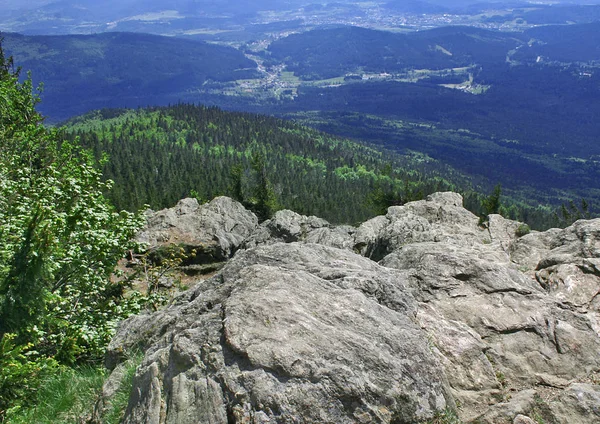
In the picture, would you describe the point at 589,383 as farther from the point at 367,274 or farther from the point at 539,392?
the point at 367,274

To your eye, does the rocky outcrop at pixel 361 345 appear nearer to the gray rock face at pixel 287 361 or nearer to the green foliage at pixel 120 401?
the gray rock face at pixel 287 361

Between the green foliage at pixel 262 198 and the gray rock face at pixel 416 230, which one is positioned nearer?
the gray rock face at pixel 416 230

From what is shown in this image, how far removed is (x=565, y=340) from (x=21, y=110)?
138 ft

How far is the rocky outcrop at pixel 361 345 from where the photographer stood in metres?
8.48

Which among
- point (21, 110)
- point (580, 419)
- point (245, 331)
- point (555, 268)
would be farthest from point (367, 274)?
point (21, 110)

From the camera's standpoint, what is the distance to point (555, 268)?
1864 centimetres

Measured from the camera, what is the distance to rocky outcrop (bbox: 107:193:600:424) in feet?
27.8

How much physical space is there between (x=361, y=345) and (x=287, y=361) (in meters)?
1.64

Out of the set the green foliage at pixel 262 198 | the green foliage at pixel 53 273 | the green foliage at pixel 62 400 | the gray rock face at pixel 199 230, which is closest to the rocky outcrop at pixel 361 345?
the green foliage at pixel 62 400

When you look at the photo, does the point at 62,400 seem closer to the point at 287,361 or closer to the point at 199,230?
the point at 287,361

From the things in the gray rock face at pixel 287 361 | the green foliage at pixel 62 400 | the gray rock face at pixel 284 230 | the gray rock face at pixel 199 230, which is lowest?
the gray rock face at pixel 284 230

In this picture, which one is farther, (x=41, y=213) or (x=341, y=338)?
(x=41, y=213)

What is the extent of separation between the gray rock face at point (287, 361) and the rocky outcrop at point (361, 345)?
2 centimetres

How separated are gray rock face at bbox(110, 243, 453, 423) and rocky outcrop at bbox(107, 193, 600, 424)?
25mm
